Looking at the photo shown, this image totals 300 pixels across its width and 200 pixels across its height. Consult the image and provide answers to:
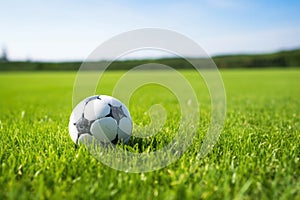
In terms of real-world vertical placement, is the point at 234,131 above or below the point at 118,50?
below

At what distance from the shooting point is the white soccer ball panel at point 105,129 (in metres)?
3.03

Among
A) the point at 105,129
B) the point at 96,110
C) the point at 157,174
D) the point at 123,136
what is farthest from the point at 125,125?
the point at 157,174

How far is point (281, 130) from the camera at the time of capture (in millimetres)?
4094

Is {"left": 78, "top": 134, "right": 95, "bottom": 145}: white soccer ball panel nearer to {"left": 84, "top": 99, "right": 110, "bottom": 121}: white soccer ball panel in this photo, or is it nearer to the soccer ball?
the soccer ball

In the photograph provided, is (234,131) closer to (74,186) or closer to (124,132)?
(124,132)

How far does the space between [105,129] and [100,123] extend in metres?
0.08

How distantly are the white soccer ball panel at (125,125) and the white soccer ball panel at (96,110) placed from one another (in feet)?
0.60

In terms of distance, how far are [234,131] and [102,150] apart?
1.83 meters

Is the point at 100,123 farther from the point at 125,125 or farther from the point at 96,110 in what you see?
the point at 125,125

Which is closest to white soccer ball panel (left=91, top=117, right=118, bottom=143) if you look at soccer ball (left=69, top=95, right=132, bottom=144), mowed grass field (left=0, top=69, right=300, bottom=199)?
soccer ball (left=69, top=95, right=132, bottom=144)

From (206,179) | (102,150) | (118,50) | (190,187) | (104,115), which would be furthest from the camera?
(118,50)

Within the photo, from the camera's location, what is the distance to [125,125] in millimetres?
3176

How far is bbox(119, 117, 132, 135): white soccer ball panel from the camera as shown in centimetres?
315

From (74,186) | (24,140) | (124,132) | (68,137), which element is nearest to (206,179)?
(74,186)
